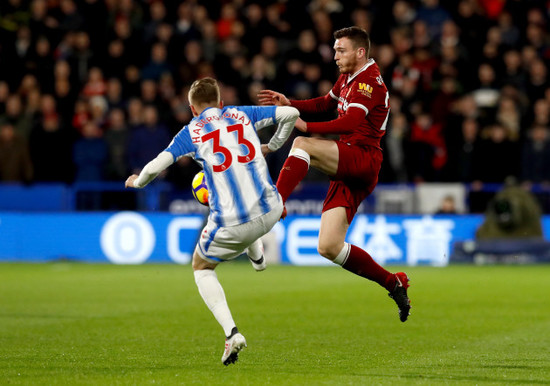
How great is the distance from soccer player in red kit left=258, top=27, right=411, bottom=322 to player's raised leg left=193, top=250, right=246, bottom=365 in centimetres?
89

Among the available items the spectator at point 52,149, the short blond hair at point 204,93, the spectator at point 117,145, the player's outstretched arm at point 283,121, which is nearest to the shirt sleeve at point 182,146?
the short blond hair at point 204,93

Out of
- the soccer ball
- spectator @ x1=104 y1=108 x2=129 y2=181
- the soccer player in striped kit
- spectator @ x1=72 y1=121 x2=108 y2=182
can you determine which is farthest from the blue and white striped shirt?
spectator @ x1=72 y1=121 x2=108 y2=182

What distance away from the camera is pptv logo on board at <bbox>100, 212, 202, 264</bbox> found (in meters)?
17.1

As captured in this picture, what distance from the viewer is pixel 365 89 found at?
25.4 ft

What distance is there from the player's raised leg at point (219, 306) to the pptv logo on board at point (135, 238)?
1010 centimetres

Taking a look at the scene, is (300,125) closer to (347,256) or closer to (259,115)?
(259,115)

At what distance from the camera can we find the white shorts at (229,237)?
6711mm

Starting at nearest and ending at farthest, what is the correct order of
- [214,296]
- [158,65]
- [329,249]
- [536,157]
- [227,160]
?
1. [227,160]
2. [214,296]
3. [329,249]
4. [536,157]
5. [158,65]

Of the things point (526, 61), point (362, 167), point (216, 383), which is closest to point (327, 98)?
point (362, 167)

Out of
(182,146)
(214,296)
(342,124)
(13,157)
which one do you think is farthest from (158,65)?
(214,296)

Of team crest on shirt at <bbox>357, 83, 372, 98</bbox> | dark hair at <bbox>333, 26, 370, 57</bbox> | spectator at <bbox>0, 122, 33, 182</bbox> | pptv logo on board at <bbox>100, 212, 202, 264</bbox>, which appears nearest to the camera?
team crest on shirt at <bbox>357, 83, 372, 98</bbox>

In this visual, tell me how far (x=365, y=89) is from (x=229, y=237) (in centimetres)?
178

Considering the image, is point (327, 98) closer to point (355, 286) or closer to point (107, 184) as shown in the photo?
point (355, 286)

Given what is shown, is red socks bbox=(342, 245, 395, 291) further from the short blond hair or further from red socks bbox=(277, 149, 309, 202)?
the short blond hair
